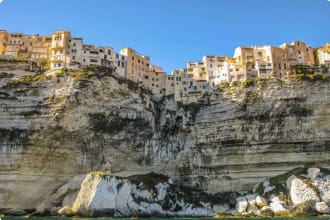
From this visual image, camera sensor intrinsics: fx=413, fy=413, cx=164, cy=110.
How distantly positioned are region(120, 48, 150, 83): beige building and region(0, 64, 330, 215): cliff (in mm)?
4647

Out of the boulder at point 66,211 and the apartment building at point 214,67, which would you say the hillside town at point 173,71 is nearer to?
the apartment building at point 214,67

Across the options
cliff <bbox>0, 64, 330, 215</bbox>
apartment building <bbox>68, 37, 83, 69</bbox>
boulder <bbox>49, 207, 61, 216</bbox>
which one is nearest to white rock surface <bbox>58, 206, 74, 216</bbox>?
boulder <bbox>49, 207, 61, 216</bbox>

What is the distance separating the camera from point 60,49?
58750mm

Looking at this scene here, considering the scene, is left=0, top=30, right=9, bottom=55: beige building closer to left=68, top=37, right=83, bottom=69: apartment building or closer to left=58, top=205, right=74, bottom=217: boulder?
left=68, top=37, right=83, bottom=69: apartment building

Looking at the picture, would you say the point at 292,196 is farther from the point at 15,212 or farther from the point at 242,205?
the point at 15,212

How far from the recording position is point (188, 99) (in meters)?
59.8

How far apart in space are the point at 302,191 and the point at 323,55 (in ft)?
88.8

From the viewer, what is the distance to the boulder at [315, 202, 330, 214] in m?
42.3

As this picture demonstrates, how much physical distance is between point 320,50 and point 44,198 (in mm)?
45919

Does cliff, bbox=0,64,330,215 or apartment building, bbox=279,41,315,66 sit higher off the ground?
apartment building, bbox=279,41,315,66

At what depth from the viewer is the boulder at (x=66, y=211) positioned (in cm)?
4403

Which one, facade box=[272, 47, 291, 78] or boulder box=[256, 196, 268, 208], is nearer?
boulder box=[256, 196, 268, 208]

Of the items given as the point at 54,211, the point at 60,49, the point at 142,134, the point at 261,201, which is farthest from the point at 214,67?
the point at 54,211

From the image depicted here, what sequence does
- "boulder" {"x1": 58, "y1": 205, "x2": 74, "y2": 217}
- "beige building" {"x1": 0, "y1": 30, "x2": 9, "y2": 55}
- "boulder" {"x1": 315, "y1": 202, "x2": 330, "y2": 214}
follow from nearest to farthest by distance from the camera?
"boulder" {"x1": 315, "y1": 202, "x2": 330, "y2": 214} < "boulder" {"x1": 58, "y1": 205, "x2": 74, "y2": 217} < "beige building" {"x1": 0, "y1": 30, "x2": 9, "y2": 55}
